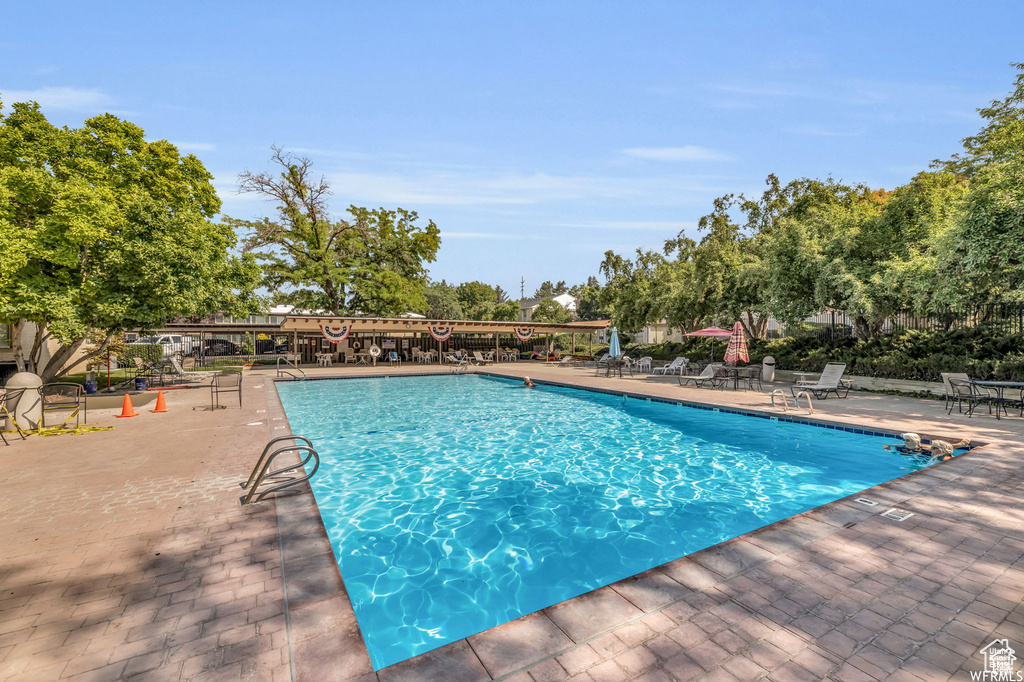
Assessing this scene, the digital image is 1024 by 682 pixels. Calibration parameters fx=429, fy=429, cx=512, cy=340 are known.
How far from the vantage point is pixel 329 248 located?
2592cm

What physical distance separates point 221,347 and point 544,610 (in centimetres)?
3489

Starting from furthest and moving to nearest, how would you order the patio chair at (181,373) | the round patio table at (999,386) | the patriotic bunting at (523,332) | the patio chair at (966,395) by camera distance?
1. the patriotic bunting at (523,332)
2. the patio chair at (181,373)
3. the patio chair at (966,395)
4. the round patio table at (999,386)

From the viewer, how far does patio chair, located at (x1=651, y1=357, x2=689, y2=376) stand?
55.8 ft

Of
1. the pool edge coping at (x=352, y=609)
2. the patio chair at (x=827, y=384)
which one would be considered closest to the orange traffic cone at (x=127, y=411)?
the pool edge coping at (x=352, y=609)

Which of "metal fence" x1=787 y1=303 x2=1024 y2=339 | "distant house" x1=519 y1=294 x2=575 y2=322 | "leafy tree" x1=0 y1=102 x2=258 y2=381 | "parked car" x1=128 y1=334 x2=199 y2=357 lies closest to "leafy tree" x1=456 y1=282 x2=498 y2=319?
"distant house" x1=519 y1=294 x2=575 y2=322

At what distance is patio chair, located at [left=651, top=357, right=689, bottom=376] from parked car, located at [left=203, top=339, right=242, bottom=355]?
90.6ft

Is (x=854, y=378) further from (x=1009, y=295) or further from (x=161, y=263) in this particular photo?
(x=161, y=263)

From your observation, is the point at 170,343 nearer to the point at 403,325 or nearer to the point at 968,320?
the point at 403,325

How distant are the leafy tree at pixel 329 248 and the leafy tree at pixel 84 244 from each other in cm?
1140

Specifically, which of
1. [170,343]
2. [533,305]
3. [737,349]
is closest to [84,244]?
[170,343]

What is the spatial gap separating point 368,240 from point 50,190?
17557 millimetres

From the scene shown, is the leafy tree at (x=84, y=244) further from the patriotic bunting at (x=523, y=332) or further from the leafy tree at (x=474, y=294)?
the leafy tree at (x=474, y=294)

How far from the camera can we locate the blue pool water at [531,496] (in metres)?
3.53

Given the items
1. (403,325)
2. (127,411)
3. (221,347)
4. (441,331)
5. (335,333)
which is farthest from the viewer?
(221,347)
